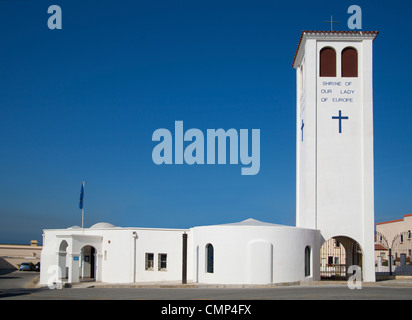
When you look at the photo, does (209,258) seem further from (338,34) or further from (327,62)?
(338,34)

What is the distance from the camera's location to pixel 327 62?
3656 centimetres

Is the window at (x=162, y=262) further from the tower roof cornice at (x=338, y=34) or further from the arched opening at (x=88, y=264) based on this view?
the tower roof cornice at (x=338, y=34)

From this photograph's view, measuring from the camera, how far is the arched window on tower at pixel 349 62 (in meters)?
36.3

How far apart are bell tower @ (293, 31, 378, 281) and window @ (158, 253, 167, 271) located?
9430 mm

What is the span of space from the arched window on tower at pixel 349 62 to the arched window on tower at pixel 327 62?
2.10 feet

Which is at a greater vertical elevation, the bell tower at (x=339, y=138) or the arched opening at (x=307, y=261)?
the bell tower at (x=339, y=138)

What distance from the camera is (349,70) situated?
36344 mm

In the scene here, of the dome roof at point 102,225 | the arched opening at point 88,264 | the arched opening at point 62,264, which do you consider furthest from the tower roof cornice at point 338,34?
the arched opening at point 62,264

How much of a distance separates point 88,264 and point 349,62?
908 inches

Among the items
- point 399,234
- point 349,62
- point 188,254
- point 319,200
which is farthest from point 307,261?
point 399,234

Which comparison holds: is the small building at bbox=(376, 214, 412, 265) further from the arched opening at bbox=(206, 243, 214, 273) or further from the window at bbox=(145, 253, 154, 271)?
the arched opening at bbox=(206, 243, 214, 273)
